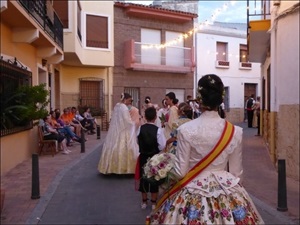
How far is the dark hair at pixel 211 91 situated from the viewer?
353 centimetres

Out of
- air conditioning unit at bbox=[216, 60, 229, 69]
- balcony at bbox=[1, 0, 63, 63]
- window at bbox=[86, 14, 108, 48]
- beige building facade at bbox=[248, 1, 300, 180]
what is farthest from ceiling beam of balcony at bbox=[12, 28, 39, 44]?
air conditioning unit at bbox=[216, 60, 229, 69]

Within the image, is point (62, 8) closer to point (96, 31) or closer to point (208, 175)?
point (96, 31)

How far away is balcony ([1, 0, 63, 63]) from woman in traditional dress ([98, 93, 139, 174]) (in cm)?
321

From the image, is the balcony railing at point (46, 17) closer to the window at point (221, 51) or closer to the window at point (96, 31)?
the window at point (96, 31)

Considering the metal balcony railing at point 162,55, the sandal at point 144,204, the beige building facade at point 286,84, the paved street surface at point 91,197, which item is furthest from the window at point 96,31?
the sandal at point 144,204

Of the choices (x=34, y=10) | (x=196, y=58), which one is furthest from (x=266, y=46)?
(x=196, y=58)

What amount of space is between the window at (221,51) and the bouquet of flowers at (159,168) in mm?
29087

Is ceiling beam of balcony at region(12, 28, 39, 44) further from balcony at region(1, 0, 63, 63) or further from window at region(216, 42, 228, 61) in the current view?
window at region(216, 42, 228, 61)

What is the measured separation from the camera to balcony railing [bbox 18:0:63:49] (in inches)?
483

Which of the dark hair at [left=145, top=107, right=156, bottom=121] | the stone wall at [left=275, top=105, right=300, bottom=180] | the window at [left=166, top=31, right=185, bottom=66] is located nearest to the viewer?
the dark hair at [left=145, top=107, right=156, bottom=121]

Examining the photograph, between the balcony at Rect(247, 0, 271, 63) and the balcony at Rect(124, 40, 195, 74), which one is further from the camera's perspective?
the balcony at Rect(124, 40, 195, 74)

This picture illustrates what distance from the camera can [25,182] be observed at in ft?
30.3

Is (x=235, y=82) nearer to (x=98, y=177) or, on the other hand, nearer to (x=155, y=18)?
(x=155, y=18)

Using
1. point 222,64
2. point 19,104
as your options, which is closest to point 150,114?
point 19,104
